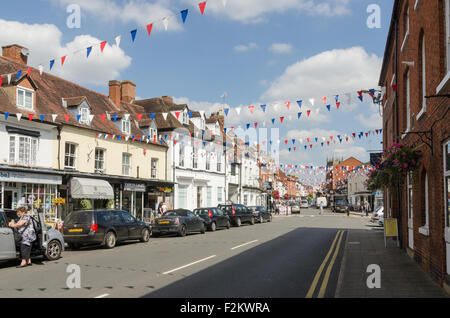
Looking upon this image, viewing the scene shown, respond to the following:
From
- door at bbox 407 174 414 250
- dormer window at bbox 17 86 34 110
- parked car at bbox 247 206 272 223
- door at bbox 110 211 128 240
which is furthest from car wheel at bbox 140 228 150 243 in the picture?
parked car at bbox 247 206 272 223

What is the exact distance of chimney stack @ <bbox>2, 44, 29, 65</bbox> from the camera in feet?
83.5

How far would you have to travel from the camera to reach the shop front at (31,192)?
64.3ft

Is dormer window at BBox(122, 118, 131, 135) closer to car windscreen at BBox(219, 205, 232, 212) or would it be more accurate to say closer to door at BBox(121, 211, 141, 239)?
car windscreen at BBox(219, 205, 232, 212)

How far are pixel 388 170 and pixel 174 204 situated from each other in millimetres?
23489

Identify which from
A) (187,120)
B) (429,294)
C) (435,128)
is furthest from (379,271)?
(187,120)

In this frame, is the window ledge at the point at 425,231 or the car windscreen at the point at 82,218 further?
the car windscreen at the point at 82,218

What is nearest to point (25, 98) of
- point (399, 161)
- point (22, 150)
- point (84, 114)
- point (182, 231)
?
point (22, 150)

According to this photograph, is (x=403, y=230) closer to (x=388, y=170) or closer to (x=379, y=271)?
(x=388, y=170)

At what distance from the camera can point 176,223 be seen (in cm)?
2192

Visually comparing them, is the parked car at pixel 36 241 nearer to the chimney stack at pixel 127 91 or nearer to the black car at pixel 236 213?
the black car at pixel 236 213

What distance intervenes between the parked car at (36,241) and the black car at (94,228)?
2864 mm

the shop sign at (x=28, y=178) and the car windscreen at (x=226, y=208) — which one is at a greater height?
the shop sign at (x=28, y=178)

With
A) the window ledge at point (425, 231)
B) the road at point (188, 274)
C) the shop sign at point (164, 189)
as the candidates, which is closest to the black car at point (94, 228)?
the road at point (188, 274)

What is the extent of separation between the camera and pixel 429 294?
821 centimetres
